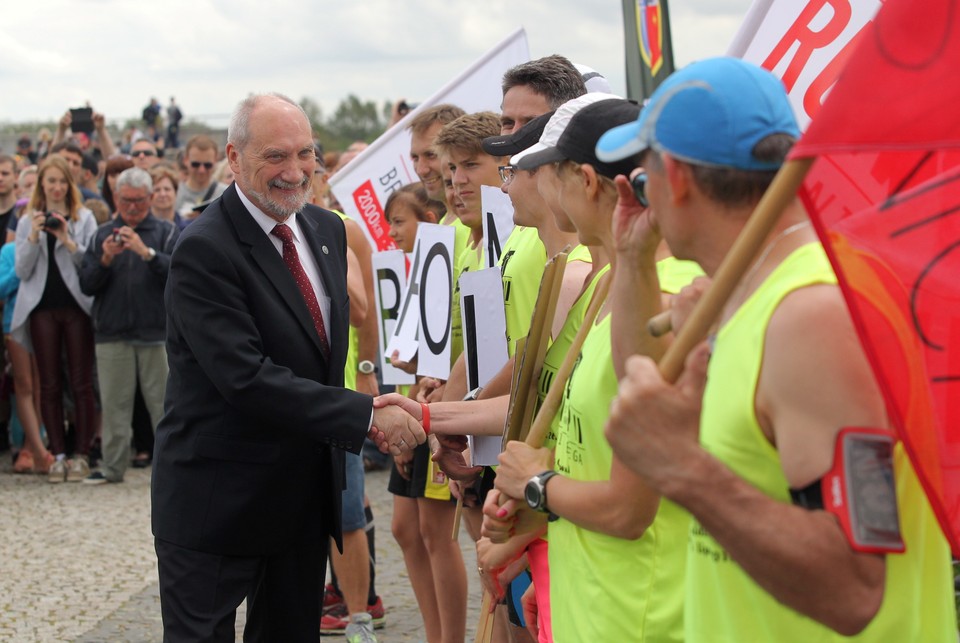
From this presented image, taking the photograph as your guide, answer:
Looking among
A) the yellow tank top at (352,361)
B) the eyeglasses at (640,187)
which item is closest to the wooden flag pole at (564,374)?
the eyeglasses at (640,187)

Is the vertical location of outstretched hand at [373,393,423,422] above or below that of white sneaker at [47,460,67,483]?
above

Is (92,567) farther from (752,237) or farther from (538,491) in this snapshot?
(752,237)

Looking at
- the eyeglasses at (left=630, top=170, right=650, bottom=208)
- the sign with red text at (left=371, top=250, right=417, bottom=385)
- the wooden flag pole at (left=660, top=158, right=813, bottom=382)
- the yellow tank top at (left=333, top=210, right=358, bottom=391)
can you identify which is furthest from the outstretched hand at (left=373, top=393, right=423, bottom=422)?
the wooden flag pole at (left=660, top=158, right=813, bottom=382)

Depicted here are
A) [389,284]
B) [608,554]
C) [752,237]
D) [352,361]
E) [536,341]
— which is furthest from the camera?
[352,361]

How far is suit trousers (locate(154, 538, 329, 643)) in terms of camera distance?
149 inches

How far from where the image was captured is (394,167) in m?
7.18

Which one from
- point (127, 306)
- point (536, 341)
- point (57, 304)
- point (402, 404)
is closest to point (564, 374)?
point (536, 341)

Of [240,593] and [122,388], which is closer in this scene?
[240,593]

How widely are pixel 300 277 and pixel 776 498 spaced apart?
2.51 m

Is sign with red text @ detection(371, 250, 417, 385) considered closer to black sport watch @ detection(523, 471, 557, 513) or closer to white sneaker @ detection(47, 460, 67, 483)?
black sport watch @ detection(523, 471, 557, 513)

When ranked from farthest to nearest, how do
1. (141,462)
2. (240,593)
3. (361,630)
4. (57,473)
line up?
1. (141,462)
2. (57,473)
3. (361,630)
4. (240,593)

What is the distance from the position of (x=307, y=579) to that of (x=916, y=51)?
9.76 feet

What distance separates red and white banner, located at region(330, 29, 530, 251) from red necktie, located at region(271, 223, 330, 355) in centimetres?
271

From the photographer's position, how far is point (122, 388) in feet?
31.5
